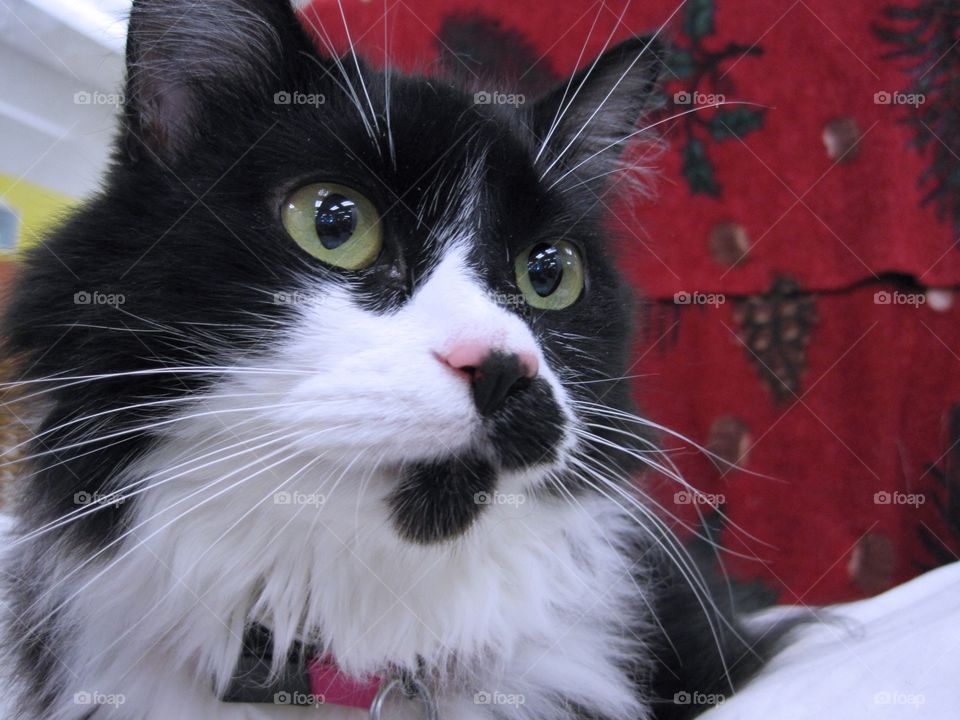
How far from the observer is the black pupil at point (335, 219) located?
0.96 m

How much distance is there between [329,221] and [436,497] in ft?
1.21

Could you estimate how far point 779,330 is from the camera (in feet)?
6.47

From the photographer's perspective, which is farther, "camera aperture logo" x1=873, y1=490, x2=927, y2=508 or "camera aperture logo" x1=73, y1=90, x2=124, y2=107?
"camera aperture logo" x1=873, y1=490, x2=927, y2=508

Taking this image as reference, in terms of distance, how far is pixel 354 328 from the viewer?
898 millimetres

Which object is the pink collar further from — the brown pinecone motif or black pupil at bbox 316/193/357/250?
the brown pinecone motif

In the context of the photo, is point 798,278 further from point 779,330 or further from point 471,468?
point 471,468

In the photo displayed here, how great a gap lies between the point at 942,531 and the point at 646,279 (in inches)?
36.4

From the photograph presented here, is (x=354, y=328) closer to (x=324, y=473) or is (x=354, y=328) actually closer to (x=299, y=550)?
(x=324, y=473)

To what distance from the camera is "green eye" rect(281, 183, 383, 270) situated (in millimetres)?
964

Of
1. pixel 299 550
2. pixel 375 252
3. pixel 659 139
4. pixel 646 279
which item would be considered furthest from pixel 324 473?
pixel 646 279

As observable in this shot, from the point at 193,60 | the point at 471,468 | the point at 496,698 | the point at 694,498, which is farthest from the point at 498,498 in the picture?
the point at 694,498

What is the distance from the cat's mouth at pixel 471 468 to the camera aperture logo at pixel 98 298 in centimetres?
41

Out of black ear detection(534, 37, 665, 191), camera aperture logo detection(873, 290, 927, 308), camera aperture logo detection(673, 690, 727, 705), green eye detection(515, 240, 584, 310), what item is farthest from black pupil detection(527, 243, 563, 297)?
camera aperture logo detection(873, 290, 927, 308)

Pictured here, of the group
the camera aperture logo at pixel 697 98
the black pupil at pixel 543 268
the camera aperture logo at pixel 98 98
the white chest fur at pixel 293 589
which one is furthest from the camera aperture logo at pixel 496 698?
the camera aperture logo at pixel 697 98
